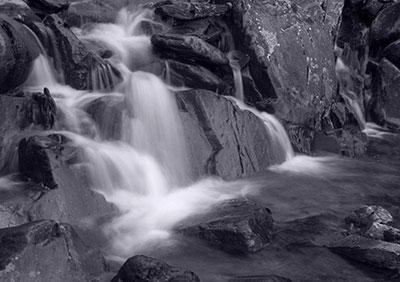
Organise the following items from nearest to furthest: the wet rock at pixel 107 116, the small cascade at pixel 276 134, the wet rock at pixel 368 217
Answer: the wet rock at pixel 368 217 → the wet rock at pixel 107 116 → the small cascade at pixel 276 134

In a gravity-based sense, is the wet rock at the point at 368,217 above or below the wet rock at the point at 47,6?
below

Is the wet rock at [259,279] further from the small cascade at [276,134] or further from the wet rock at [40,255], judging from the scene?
the small cascade at [276,134]

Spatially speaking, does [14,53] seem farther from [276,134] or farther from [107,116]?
[276,134]

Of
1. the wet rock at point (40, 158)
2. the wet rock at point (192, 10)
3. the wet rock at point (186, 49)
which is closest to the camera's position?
the wet rock at point (40, 158)

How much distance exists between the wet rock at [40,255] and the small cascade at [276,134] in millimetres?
7451

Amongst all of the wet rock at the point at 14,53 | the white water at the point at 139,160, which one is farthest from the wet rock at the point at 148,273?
the wet rock at the point at 14,53

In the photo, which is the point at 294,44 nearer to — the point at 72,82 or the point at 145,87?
the point at 145,87

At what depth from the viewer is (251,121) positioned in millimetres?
12219

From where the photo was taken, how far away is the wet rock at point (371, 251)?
22.7 ft

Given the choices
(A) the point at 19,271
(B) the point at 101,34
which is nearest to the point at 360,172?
(B) the point at 101,34

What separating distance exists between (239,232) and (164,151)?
3447 millimetres

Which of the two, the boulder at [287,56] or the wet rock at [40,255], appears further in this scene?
the boulder at [287,56]

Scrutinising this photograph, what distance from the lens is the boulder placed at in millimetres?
13516

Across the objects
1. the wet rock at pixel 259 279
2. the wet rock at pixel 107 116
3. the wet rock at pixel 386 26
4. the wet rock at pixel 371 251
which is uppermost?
the wet rock at pixel 386 26
